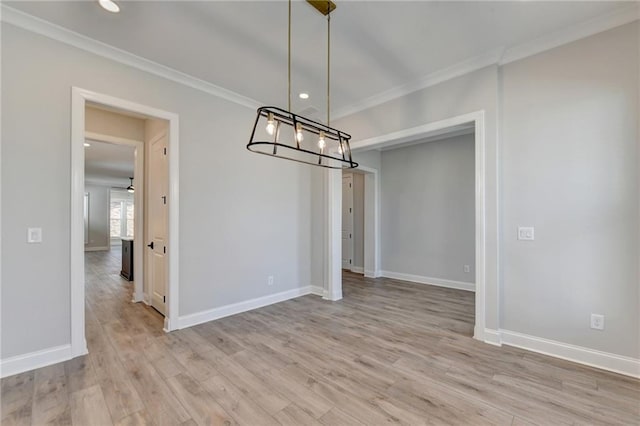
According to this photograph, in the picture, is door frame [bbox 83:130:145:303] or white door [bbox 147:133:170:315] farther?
door frame [bbox 83:130:145:303]

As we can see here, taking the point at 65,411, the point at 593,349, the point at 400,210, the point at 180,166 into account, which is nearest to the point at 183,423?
the point at 65,411

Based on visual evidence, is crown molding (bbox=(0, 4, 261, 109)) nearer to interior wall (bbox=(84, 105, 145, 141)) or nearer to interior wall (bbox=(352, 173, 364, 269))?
interior wall (bbox=(84, 105, 145, 141))

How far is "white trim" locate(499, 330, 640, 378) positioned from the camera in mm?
2342

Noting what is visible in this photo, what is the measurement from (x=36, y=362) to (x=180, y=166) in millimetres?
2205

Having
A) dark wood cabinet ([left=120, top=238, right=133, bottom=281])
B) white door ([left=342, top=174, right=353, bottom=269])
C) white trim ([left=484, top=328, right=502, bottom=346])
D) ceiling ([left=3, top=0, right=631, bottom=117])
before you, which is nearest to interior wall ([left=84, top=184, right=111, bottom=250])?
dark wood cabinet ([left=120, top=238, right=133, bottom=281])

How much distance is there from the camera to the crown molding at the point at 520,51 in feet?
7.78

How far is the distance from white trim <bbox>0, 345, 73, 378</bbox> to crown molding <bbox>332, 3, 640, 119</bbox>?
441cm

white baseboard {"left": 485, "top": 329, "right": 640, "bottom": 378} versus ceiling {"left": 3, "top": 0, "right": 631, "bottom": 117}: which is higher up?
ceiling {"left": 3, "top": 0, "right": 631, "bottom": 117}

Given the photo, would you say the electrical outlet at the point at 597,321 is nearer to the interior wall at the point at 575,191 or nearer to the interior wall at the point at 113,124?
the interior wall at the point at 575,191

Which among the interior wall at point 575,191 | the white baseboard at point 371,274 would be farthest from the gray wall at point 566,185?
the white baseboard at point 371,274

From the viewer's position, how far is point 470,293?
486cm

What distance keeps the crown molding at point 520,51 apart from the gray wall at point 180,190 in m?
2.02

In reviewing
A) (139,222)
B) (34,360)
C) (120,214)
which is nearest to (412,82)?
(139,222)

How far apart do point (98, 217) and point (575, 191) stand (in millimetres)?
14853
